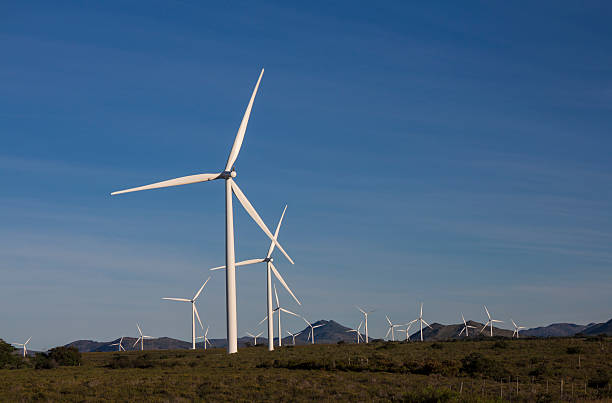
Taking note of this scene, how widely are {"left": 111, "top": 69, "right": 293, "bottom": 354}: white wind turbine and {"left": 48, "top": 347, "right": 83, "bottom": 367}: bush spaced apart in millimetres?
26609

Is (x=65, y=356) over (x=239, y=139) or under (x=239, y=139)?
under

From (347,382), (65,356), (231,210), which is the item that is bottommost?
(347,382)

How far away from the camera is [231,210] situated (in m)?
78.6

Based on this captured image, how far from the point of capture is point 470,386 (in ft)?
169

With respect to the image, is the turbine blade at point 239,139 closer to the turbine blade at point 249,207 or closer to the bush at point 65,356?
the turbine blade at point 249,207

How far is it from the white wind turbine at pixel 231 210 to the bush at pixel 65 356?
26.6m

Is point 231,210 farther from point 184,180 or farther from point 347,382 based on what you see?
point 347,382

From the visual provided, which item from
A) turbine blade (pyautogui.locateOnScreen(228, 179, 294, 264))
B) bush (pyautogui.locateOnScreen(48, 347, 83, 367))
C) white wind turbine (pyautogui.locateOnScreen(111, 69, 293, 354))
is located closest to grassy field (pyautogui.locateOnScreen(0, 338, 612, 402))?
white wind turbine (pyautogui.locateOnScreen(111, 69, 293, 354))

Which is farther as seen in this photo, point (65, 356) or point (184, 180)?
point (65, 356)

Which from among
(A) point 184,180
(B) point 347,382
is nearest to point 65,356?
(A) point 184,180

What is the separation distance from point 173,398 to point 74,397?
25.7 ft

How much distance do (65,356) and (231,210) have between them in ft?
116

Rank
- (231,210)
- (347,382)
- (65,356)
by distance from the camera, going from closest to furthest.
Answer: (347,382) → (231,210) → (65,356)

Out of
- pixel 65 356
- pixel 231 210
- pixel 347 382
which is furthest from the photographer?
pixel 65 356
